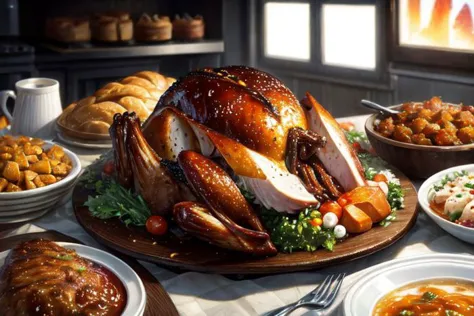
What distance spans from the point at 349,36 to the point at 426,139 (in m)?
3.11

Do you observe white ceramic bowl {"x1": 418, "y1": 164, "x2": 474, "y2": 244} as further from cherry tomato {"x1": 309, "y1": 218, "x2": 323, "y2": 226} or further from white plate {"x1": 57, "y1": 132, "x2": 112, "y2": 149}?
white plate {"x1": 57, "y1": 132, "x2": 112, "y2": 149}

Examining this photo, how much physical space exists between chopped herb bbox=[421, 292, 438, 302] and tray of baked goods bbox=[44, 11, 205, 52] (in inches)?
160

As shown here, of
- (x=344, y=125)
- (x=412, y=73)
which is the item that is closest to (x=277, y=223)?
(x=344, y=125)

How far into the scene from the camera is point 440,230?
1.71m

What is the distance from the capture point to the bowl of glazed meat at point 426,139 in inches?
77.7

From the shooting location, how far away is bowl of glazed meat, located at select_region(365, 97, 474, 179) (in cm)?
197

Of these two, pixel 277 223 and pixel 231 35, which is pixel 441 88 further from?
pixel 277 223

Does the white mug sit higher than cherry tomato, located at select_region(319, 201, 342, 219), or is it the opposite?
the white mug

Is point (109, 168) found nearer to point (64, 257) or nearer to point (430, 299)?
point (64, 257)

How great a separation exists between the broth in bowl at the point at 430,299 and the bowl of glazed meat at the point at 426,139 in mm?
730

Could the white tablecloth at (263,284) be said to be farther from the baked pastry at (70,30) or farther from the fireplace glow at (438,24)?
the baked pastry at (70,30)

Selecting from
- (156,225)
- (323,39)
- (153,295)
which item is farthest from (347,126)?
(323,39)

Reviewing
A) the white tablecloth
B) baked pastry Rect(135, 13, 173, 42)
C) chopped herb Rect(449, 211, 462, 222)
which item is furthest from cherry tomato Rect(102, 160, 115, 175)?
baked pastry Rect(135, 13, 173, 42)

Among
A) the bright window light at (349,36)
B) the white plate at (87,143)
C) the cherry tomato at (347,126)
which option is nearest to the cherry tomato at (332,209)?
the cherry tomato at (347,126)
